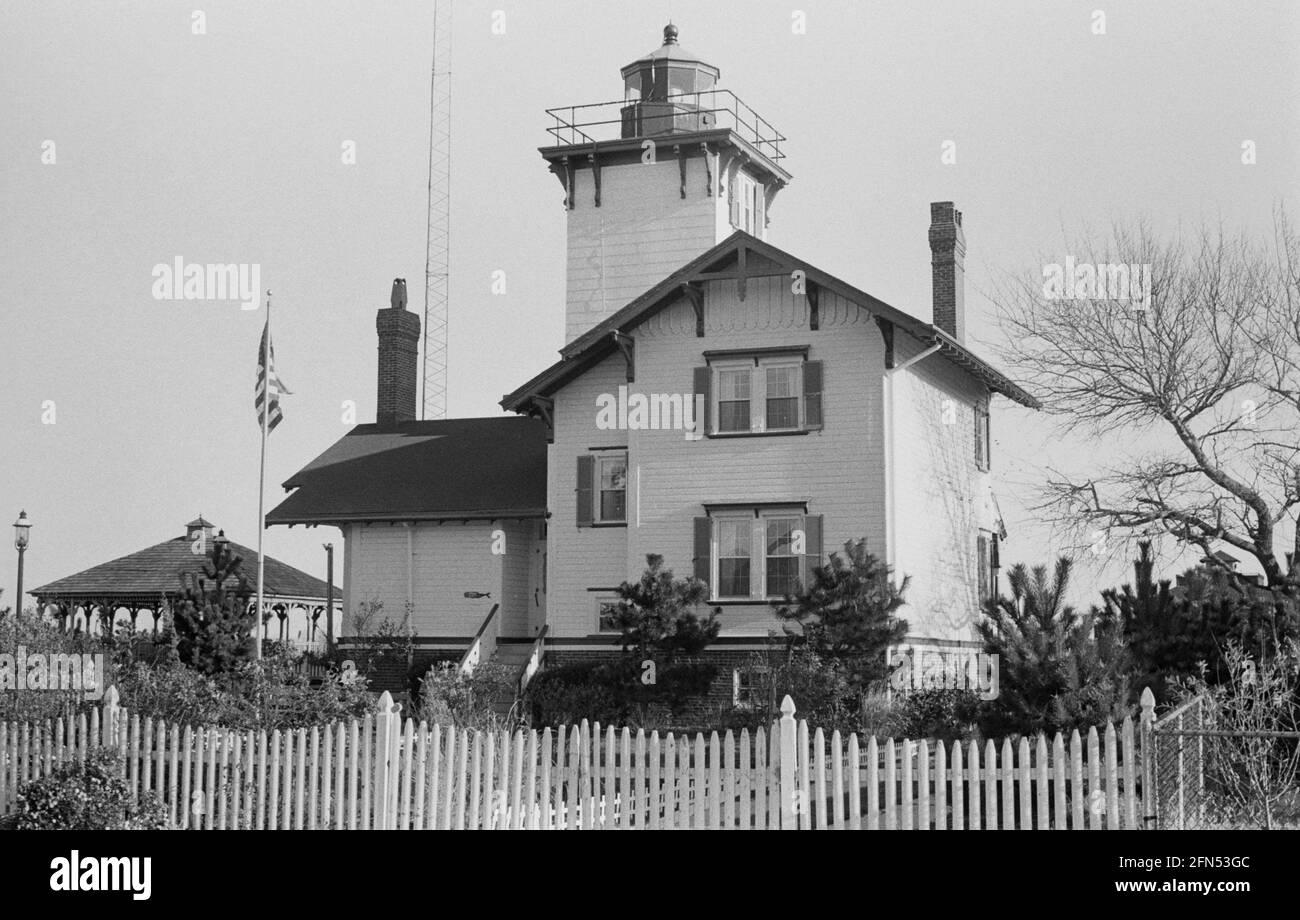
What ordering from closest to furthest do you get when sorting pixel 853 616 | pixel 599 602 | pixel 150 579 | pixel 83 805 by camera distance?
pixel 83 805, pixel 853 616, pixel 599 602, pixel 150 579

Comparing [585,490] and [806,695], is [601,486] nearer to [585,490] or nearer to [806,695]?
[585,490]

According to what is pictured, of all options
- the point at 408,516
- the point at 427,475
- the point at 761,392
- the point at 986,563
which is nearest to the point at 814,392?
the point at 761,392

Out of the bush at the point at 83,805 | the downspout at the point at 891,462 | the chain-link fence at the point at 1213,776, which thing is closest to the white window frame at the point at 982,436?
the downspout at the point at 891,462

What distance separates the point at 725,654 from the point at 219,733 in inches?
528

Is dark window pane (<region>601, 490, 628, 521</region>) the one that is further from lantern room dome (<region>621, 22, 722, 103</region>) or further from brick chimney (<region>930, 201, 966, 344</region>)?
lantern room dome (<region>621, 22, 722, 103</region>)

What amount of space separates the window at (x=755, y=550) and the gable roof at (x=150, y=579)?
1561 centimetres

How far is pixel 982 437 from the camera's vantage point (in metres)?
32.6

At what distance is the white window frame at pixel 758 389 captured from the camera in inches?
1094

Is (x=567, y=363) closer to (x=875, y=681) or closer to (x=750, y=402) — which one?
(x=750, y=402)

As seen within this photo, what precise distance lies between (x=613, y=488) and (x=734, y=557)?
3034mm

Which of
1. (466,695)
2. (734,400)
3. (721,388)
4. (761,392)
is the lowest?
(466,695)

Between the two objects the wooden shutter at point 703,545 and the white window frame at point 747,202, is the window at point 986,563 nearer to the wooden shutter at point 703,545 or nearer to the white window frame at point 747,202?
the wooden shutter at point 703,545
